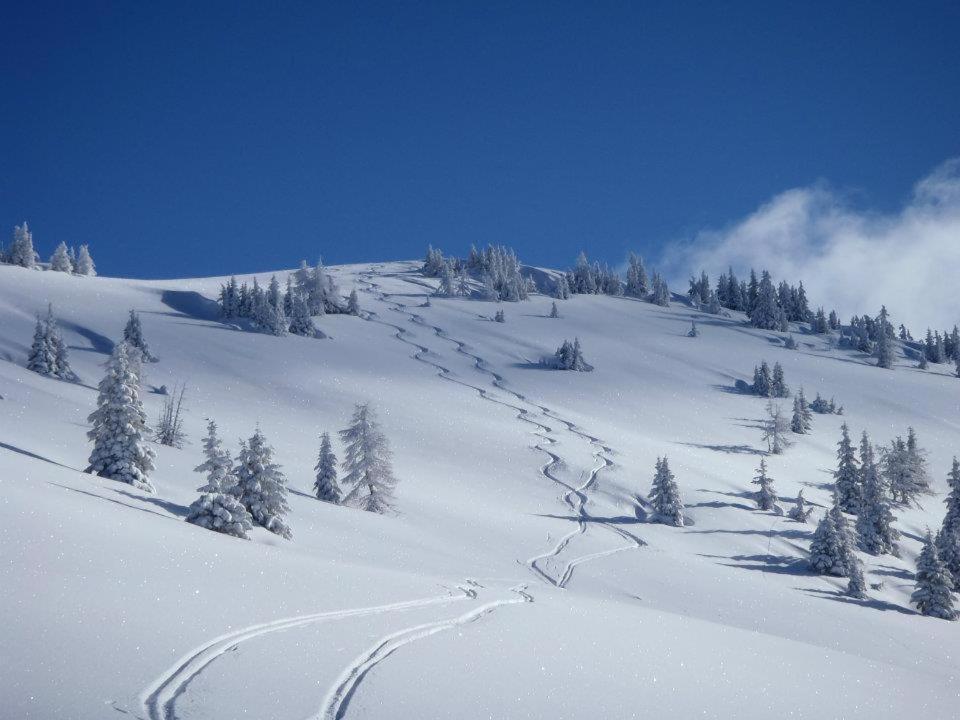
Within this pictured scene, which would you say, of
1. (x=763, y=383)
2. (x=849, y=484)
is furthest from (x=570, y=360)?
(x=849, y=484)

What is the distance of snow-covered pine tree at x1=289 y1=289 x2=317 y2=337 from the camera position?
303ft

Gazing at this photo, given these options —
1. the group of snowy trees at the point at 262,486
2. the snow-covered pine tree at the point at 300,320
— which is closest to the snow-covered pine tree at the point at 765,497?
the group of snowy trees at the point at 262,486

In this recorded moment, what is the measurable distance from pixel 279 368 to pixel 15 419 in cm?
4021

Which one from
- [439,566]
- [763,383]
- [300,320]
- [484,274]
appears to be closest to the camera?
[439,566]

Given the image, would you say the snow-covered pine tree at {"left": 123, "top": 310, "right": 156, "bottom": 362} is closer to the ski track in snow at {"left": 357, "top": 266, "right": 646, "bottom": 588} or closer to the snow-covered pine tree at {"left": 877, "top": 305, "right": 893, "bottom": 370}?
→ the ski track in snow at {"left": 357, "top": 266, "right": 646, "bottom": 588}

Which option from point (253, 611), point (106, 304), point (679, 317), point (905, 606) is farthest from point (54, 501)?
point (679, 317)

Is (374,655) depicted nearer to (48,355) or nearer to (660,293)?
(48,355)

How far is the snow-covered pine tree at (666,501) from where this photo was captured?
41.5m

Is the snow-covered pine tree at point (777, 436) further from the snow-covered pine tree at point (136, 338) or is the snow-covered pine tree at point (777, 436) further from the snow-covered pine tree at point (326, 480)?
the snow-covered pine tree at point (136, 338)

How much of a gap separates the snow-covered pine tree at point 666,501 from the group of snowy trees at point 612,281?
119 m

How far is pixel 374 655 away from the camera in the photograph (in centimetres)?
1025

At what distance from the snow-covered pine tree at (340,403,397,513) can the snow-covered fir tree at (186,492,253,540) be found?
13.3 m

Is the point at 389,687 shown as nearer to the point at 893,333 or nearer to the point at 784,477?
the point at 784,477

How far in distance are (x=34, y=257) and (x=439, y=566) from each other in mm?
110604
